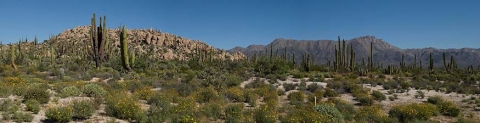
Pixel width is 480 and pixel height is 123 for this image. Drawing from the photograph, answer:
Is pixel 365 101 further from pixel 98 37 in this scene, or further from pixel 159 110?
pixel 98 37

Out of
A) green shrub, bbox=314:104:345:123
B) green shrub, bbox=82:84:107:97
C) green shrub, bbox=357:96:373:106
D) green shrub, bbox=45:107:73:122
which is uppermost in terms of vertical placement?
green shrub, bbox=82:84:107:97

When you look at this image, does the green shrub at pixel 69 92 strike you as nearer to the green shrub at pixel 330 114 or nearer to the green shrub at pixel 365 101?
the green shrub at pixel 330 114

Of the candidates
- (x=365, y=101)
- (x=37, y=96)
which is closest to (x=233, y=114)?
(x=37, y=96)

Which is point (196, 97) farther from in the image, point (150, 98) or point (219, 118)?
point (219, 118)

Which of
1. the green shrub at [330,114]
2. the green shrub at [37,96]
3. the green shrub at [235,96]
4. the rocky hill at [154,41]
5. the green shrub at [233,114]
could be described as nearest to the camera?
the green shrub at [233,114]

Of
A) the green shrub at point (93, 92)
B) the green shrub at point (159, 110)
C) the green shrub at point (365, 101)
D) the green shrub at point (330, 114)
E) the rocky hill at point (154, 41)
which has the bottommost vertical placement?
the green shrub at point (365, 101)

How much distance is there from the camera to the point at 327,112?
13.3 m

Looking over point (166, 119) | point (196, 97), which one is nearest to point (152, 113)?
point (166, 119)

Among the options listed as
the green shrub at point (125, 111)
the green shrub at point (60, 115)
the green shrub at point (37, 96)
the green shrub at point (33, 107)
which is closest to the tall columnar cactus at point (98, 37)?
the green shrub at point (37, 96)

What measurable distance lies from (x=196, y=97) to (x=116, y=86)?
5619 mm

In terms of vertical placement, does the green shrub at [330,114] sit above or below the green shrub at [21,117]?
below

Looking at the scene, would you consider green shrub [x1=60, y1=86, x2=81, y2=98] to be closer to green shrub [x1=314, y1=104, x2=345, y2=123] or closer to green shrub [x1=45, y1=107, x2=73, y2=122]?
green shrub [x1=45, y1=107, x2=73, y2=122]

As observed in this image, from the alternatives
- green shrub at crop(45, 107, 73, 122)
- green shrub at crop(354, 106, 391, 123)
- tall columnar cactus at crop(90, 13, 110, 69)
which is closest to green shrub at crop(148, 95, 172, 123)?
green shrub at crop(45, 107, 73, 122)

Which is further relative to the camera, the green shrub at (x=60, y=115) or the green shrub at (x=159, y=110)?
the green shrub at (x=159, y=110)
